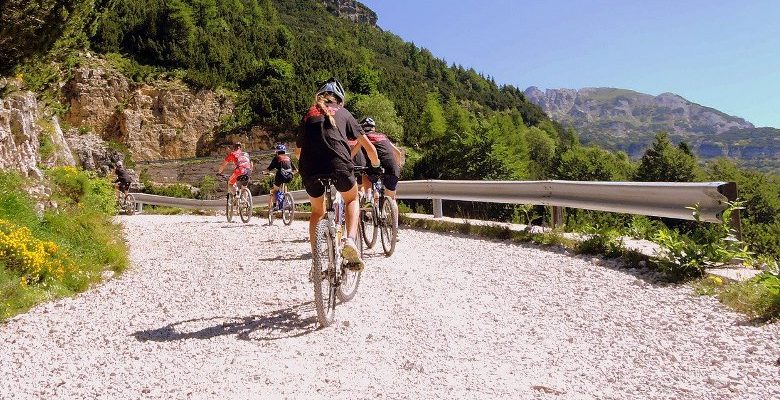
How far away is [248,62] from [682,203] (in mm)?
71504

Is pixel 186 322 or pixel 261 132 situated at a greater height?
pixel 261 132

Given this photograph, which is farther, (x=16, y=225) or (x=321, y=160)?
(x=16, y=225)

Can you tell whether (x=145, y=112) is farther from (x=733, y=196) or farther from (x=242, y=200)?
(x=733, y=196)

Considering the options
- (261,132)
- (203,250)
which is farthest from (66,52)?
(261,132)

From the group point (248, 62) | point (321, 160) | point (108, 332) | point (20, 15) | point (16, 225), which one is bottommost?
point (108, 332)

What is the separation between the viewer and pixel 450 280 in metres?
5.82

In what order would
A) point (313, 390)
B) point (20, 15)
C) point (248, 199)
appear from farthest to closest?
point (248, 199)
point (20, 15)
point (313, 390)

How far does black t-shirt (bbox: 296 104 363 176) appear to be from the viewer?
175 inches

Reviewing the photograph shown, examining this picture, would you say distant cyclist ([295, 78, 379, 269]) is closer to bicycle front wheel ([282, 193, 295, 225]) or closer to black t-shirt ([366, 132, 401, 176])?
black t-shirt ([366, 132, 401, 176])

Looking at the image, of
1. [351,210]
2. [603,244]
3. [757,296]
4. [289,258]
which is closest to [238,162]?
[289,258]

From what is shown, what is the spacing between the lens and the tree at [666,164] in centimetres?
5816

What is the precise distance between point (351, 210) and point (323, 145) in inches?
28.1

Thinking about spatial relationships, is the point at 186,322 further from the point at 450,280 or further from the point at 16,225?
the point at 16,225

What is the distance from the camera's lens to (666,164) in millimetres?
58438
